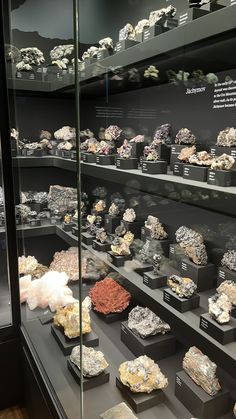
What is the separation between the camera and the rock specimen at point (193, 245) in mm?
1300

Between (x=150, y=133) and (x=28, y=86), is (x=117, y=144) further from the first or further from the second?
(x=28, y=86)

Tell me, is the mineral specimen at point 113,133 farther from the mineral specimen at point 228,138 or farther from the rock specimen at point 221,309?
the rock specimen at point 221,309

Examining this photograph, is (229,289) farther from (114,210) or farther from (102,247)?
(114,210)

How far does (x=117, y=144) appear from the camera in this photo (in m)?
1.86

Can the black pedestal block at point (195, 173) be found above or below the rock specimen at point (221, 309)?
above

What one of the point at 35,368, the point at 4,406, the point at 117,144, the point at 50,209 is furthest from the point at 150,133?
the point at 4,406

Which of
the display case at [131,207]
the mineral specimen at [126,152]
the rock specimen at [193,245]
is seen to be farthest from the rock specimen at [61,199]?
the rock specimen at [193,245]

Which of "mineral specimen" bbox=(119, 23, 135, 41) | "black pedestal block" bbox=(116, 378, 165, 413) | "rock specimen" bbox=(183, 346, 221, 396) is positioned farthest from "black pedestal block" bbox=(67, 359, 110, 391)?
"mineral specimen" bbox=(119, 23, 135, 41)

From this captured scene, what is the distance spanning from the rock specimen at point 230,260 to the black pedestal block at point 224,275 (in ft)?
0.04

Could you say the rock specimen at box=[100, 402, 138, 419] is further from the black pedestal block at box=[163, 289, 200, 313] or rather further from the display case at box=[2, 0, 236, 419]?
the black pedestal block at box=[163, 289, 200, 313]

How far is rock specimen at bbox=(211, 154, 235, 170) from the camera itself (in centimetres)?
95

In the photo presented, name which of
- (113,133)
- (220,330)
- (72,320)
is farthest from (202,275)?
(113,133)

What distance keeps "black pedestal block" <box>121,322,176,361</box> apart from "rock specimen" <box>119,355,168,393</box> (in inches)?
3.4

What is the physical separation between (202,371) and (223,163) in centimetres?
71
